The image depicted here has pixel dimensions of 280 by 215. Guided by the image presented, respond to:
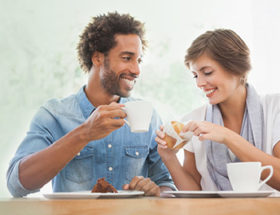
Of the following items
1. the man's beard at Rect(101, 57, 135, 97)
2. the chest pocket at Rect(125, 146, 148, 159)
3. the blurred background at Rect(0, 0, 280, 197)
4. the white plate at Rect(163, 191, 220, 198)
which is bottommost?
the white plate at Rect(163, 191, 220, 198)

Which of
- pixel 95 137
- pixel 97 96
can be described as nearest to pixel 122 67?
pixel 97 96

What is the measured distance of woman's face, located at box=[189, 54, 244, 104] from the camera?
1736 millimetres

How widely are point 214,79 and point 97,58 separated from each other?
74 centimetres

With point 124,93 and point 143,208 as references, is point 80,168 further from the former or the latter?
point 143,208

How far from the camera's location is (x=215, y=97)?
69.1 inches

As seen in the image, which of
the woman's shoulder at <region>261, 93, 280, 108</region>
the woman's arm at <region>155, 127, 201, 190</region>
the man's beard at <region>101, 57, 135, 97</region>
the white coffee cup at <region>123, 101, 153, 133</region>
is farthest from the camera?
the man's beard at <region>101, 57, 135, 97</region>

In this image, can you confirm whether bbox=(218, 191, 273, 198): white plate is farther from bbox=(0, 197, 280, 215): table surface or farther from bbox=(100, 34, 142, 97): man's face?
bbox=(100, 34, 142, 97): man's face

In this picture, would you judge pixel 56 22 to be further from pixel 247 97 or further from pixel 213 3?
pixel 247 97

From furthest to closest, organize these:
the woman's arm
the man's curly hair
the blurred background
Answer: the blurred background
the man's curly hair
the woman's arm

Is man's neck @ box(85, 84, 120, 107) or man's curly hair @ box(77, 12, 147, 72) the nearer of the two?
man's neck @ box(85, 84, 120, 107)

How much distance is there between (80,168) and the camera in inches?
69.5

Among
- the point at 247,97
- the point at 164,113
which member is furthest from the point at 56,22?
the point at 247,97

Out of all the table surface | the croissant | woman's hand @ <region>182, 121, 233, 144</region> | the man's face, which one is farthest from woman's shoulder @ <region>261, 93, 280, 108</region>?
the table surface

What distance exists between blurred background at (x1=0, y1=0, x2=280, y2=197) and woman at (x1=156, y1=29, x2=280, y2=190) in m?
1.81
